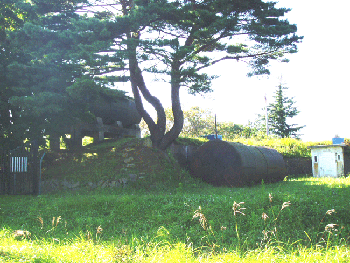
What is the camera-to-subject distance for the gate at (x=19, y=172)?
9.28 m

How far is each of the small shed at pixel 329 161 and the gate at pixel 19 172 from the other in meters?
12.5

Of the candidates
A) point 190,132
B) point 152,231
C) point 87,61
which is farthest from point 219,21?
point 190,132

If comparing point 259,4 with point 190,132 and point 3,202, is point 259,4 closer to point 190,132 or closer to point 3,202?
point 3,202

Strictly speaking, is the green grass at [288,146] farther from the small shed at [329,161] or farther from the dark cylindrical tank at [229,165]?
the dark cylindrical tank at [229,165]

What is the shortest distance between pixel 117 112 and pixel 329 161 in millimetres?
10233

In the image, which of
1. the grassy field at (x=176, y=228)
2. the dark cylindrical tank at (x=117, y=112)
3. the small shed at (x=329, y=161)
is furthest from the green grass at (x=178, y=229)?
the small shed at (x=329, y=161)

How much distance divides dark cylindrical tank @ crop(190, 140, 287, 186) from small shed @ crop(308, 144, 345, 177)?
5066 mm

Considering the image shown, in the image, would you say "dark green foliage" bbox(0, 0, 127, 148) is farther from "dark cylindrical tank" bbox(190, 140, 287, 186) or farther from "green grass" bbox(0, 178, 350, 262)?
"dark cylindrical tank" bbox(190, 140, 287, 186)

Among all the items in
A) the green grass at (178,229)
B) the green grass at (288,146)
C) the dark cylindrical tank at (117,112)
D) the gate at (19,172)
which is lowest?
the green grass at (178,229)

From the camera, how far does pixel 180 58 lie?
9531mm

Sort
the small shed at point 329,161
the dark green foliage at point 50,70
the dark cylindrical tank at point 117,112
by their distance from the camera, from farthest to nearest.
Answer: the small shed at point 329,161 → the dark cylindrical tank at point 117,112 → the dark green foliage at point 50,70

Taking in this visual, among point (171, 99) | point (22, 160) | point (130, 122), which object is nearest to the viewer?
point (22, 160)

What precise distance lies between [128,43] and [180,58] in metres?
1.64

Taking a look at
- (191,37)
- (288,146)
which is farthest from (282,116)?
(191,37)
